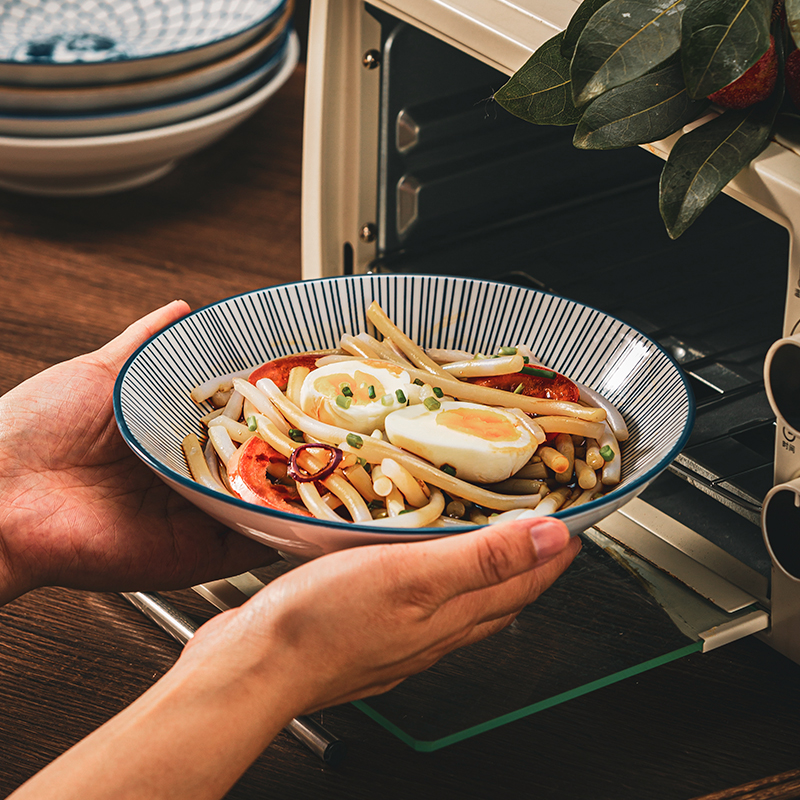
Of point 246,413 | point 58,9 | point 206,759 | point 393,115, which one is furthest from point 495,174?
point 58,9

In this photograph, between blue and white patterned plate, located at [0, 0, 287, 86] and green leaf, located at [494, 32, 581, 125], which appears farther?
blue and white patterned plate, located at [0, 0, 287, 86]

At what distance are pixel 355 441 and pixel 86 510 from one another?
0.26 metres

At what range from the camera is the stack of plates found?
1.16 meters

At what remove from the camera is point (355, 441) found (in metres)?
0.64

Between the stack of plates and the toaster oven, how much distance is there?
0.36 metres

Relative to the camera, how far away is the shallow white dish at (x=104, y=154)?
1.19 m

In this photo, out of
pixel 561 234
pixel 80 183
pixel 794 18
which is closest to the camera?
pixel 794 18

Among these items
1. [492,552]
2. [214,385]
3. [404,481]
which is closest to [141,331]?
[214,385]

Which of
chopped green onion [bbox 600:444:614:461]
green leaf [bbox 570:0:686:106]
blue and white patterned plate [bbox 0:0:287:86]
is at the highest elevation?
green leaf [bbox 570:0:686:106]

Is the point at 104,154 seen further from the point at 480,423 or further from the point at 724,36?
the point at 724,36

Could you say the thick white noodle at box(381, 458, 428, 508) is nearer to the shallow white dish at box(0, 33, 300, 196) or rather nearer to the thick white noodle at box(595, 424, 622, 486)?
the thick white noodle at box(595, 424, 622, 486)

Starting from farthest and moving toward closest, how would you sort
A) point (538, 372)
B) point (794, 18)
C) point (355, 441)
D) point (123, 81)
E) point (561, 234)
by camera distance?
point (123, 81) → point (561, 234) → point (538, 372) → point (355, 441) → point (794, 18)

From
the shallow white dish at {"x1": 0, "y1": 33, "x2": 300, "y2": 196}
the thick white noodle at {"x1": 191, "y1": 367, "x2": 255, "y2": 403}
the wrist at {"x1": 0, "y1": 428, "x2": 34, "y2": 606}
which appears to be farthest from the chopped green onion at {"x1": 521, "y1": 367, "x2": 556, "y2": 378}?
the shallow white dish at {"x1": 0, "y1": 33, "x2": 300, "y2": 196}

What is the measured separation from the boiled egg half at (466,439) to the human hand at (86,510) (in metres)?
0.21
